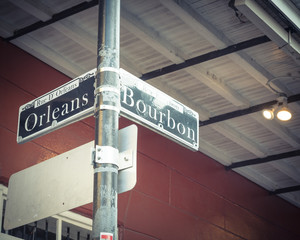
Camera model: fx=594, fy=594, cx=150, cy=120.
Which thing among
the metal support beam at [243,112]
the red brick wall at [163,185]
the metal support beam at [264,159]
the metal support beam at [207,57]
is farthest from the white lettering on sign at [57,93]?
the metal support beam at [264,159]

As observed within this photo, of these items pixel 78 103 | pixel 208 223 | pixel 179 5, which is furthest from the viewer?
pixel 208 223

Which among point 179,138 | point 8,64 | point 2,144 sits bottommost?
point 179,138

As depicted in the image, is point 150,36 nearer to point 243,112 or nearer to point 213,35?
point 213,35

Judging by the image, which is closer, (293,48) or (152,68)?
(293,48)

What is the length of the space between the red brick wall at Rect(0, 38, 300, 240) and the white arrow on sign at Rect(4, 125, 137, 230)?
12.9 ft

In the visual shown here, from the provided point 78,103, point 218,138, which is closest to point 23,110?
point 78,103

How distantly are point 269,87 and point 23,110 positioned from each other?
256 inches

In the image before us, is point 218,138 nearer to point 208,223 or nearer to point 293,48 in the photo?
point 208,223

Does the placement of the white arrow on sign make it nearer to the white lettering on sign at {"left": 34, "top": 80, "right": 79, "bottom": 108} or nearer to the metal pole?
the metal pole

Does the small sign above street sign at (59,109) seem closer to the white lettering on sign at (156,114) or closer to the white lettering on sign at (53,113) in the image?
the white lettering on sign at (53,113)

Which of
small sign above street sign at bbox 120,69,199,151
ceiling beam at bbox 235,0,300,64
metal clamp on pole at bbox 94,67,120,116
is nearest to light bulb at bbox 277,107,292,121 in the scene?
ceiling beam at bbox 235,0,300,64

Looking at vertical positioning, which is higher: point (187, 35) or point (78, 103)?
point (187, 35)

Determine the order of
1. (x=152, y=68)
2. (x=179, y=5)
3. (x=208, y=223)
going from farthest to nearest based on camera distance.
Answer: (x=208, y=223) < (x=152, y=68) < (x=179, y=5)

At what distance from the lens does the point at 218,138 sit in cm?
1307
